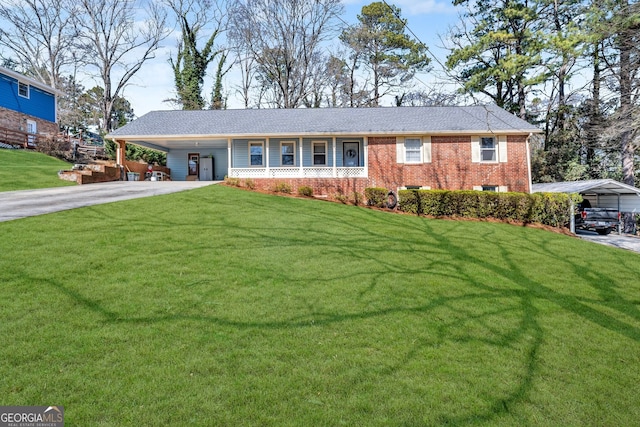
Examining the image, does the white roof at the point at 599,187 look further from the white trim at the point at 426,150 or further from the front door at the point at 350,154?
the front door at the point at 350,154

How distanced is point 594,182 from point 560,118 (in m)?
12.8

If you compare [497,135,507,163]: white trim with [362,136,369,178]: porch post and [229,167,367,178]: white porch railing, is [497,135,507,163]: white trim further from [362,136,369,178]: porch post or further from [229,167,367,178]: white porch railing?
[229,167,367,178]: white porch railing

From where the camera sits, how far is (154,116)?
21.6m

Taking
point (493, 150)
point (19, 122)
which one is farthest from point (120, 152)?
point (493, 150)

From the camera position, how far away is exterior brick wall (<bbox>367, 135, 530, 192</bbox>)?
17844 millimetres

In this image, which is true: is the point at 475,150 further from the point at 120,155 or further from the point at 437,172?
the point at 120,155

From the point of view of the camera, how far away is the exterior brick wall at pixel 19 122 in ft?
78.4

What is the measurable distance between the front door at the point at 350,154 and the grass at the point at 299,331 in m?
12.7

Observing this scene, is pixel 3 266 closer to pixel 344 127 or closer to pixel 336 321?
pixel 336 321

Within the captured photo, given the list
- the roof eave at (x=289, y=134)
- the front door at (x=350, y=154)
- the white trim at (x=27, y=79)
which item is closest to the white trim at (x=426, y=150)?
the roof eave at (x=289, y=134)

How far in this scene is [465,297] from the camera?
5.14 m

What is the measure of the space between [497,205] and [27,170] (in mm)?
22246

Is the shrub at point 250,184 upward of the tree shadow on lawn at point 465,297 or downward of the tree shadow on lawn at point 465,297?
upward
